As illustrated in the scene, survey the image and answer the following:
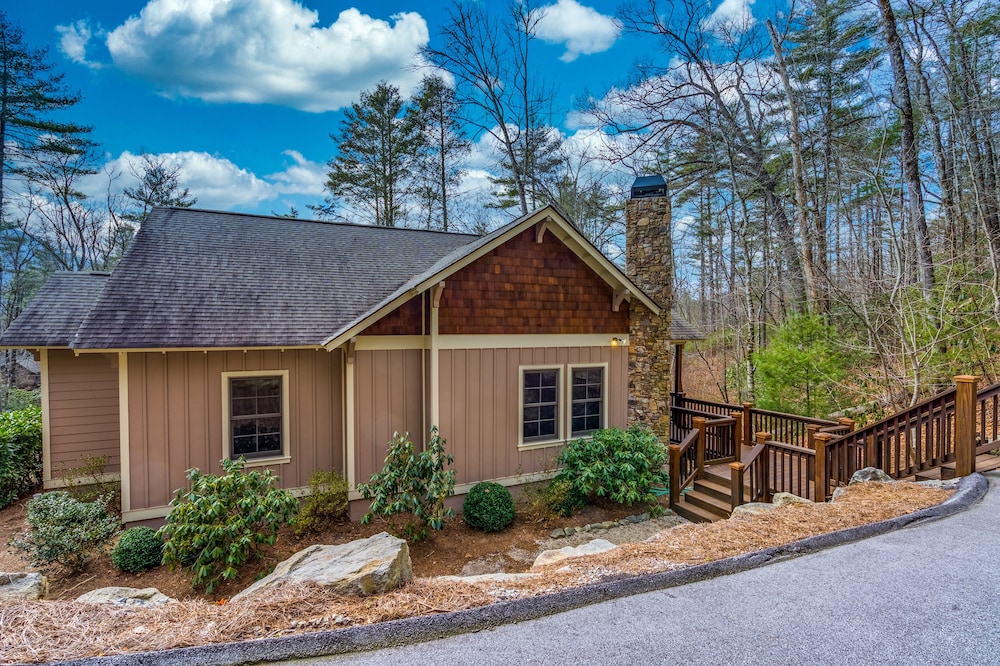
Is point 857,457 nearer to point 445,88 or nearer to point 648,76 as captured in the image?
point 648,76

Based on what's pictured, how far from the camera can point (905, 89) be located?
30.3 ft

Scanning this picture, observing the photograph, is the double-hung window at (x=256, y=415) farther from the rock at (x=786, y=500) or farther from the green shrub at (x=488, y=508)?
the rock at (x=786, y=500)

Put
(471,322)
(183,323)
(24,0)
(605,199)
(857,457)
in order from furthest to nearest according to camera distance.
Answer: (605,199)
(24,0)
(471,322)
(183,323)
(857,457)

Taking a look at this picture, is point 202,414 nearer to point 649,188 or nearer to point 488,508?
point 488,508

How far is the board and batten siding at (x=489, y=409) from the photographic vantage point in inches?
277

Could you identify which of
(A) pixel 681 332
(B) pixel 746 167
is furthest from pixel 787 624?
(B) pixel 746 167

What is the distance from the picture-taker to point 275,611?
8.83 feet

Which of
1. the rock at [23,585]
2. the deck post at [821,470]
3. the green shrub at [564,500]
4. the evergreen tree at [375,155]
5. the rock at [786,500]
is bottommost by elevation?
the green shrub at [564,500]

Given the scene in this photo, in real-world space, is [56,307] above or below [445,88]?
below

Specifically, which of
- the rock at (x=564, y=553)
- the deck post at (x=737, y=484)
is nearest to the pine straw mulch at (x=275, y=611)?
the rock at (x=564, y=553)

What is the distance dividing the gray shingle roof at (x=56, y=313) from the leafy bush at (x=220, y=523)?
4.05 meters

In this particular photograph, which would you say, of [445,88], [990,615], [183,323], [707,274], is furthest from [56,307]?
[707,274]

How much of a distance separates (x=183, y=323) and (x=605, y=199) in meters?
16.3

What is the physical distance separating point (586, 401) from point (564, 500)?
194 centimetres
